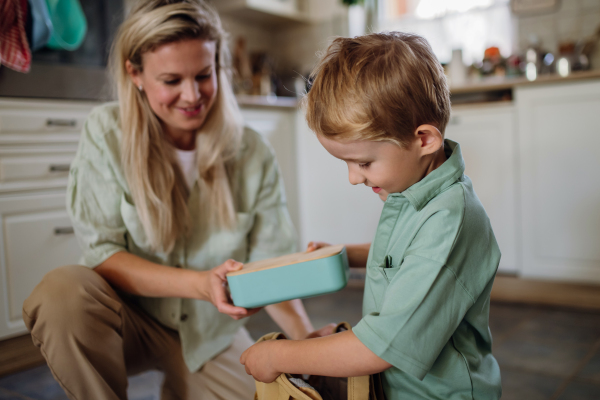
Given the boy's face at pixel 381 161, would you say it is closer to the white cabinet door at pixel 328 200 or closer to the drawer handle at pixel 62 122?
the drawer handle at pixel 62 122

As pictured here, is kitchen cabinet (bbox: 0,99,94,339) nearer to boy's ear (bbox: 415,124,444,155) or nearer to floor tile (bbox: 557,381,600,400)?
boy's ear (bbox: 415,124,444,155)

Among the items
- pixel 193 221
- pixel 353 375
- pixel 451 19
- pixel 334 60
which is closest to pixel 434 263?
pixel 353 375

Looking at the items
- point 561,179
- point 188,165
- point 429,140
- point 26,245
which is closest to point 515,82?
point 561,179

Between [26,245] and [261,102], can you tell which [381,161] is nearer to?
[26,245]

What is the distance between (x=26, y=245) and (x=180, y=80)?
1.05 meters

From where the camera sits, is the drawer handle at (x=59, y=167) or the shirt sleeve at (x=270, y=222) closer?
the shirt sleeve at (x=270, y=222)

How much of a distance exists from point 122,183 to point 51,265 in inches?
36.9

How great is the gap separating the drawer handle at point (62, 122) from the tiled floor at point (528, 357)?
2.73ft

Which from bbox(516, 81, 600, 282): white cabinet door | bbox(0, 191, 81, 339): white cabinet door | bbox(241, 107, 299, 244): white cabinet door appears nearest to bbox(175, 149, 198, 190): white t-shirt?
bbox(0, 191, 81, 339): white cabinet door

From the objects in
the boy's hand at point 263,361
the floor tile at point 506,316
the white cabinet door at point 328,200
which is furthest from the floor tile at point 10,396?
the white cabinet door at point 328,200

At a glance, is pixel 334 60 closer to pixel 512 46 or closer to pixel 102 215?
pixel 102 215

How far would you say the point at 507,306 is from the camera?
2.19 meters

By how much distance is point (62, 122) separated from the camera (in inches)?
74.2

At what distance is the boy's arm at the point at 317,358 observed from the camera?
2.24 ft
